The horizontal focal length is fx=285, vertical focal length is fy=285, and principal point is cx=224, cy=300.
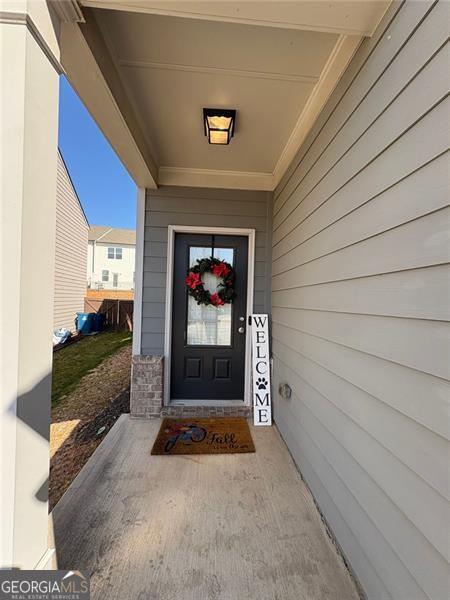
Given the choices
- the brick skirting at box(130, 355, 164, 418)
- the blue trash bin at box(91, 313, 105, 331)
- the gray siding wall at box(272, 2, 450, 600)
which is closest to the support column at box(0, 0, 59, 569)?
the gray siding wall at box(272, 2, 450, 600)

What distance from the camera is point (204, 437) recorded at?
8.63ft

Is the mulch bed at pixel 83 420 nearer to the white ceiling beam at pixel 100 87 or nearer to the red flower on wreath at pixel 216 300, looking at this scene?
the red flower on wreath at pixel 216 300

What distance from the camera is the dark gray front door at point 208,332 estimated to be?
3.24m

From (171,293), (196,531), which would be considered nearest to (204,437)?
(196,531)

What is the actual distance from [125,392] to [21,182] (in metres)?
3.37

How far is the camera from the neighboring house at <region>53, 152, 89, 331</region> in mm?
8664

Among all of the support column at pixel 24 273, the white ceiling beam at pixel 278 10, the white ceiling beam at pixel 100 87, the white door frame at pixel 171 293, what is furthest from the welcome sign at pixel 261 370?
the white ceiling beam at pixel 278 10

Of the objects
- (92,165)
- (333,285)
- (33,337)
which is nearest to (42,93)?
(33,337)

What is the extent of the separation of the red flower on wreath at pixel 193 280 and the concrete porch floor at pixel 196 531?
1.66 m

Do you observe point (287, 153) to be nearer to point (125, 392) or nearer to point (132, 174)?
point (132, 174)

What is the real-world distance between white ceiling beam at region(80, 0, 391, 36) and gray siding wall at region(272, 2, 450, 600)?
116 mm

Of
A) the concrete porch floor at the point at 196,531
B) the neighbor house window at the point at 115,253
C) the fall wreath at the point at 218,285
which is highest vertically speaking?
the neighbor house window at the point at 115,253

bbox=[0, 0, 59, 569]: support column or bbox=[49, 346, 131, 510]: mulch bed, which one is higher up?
bbox=[0, 0, 59, 569]: support column

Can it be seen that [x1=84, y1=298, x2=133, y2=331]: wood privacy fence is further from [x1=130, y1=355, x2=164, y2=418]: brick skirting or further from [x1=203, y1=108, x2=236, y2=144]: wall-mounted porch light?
[x1=203, y1=108, x2=236, y2=144]: wall-mounted porch light
